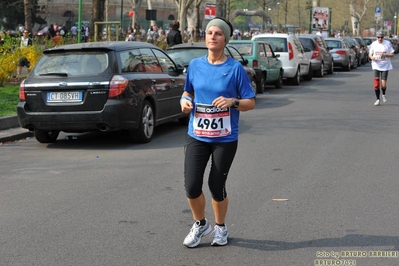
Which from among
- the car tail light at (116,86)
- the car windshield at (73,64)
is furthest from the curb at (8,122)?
the car tail light at (116,86)

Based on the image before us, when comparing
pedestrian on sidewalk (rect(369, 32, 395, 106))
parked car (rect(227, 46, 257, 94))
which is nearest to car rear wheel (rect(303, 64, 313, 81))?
parked car (rect(227, 46, 257, 94))

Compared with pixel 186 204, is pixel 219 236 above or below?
above

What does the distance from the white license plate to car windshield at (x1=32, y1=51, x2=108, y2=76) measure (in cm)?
31

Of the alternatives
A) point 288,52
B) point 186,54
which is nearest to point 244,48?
point 288,52

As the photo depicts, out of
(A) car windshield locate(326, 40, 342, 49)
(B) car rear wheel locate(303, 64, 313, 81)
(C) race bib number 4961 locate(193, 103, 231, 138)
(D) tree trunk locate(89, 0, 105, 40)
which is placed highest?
(D) tree trunk locate(89, 0, 105, 40)

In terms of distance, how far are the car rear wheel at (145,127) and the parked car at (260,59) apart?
30.0ft

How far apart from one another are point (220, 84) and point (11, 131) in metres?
7.79

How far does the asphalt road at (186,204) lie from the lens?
5934 mm

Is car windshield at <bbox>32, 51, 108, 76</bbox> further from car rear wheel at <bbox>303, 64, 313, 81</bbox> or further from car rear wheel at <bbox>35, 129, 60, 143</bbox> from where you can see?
car rear wheel at <bbox>303, 64, 313, 81</bbox>

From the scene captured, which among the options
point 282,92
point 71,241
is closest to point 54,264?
point 71,241

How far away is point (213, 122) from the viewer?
5785 mm

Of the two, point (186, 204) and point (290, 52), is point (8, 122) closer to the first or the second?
point (186, 204)

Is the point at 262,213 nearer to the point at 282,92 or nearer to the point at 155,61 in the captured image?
the point at 155,61

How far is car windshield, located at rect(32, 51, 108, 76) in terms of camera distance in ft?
37.2
